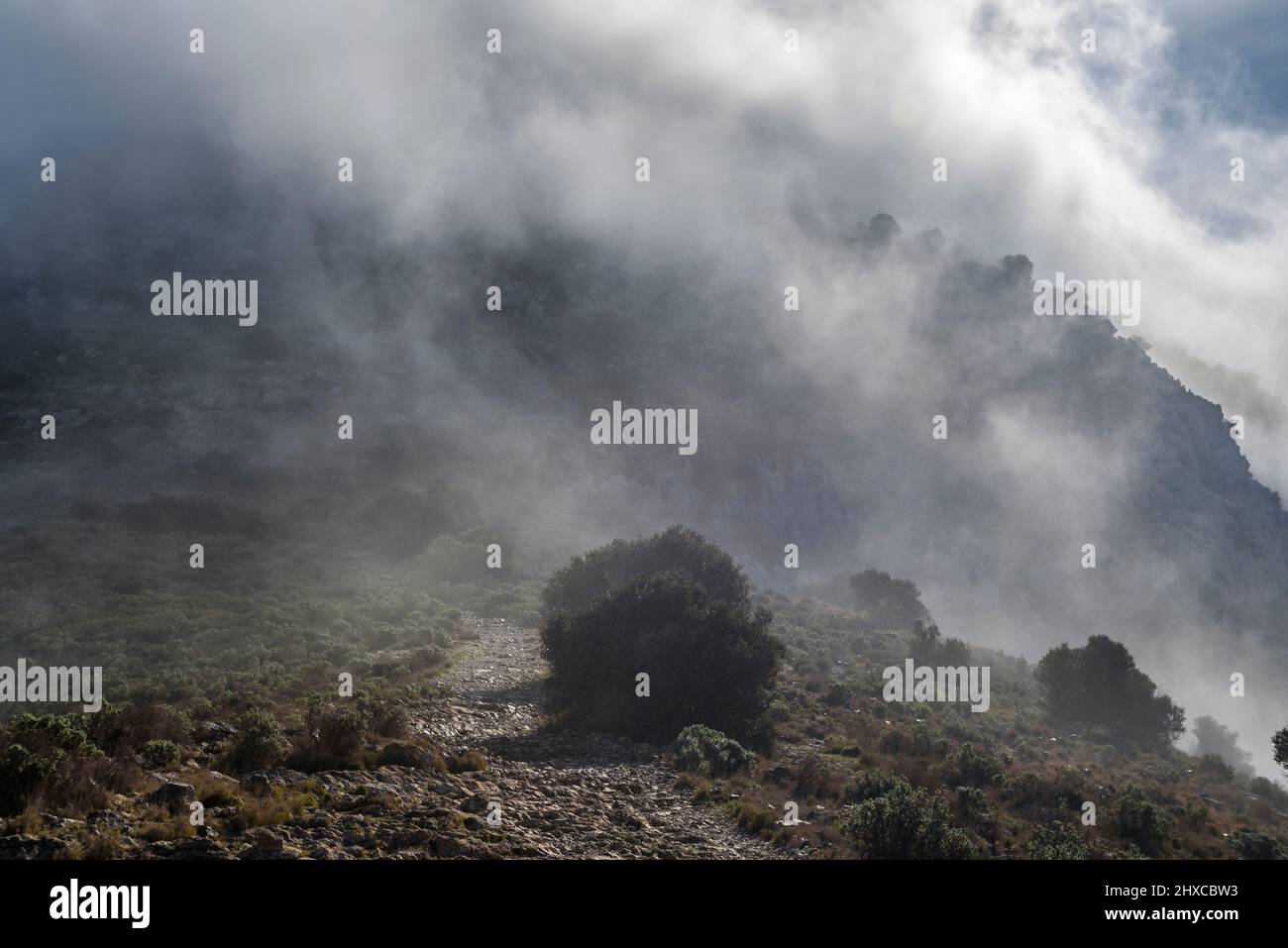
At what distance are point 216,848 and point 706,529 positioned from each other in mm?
79623

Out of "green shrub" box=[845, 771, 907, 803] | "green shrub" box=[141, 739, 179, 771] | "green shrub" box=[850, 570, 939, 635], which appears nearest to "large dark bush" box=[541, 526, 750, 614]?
"green shrub" box=[845, 771, 907, 803]

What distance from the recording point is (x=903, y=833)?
1423 cm

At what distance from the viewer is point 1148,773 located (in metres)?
28.4

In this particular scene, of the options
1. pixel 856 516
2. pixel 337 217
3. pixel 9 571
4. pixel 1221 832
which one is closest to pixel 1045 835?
pixel 1221 832

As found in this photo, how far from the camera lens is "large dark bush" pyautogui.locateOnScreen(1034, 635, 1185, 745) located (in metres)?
37.9


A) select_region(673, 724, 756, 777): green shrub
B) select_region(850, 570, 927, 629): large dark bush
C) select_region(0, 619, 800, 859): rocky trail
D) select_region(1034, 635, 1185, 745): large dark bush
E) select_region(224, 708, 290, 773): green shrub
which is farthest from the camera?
select_region(850, 570, 927, 629): large dark bush

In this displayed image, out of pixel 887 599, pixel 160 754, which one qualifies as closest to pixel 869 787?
pixel 160 754

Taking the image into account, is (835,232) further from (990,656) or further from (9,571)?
(9,571)

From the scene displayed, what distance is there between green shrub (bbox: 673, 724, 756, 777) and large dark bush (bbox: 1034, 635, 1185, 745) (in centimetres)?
2796

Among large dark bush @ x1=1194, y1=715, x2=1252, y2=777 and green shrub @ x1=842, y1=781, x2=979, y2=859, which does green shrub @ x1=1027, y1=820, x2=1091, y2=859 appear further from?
large dark bush @ x1=1194, y1=715, x2=1252, y2=777

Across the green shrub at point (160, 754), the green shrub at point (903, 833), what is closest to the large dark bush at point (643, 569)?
the green shrub at point (903, 833)

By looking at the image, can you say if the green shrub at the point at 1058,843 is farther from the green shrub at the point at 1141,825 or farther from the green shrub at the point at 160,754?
the green shrub at the point at 160,754

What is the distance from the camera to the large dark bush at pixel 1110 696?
124 ft

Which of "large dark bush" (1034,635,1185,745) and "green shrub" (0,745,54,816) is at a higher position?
"green shrub" (0,745,54,816)
